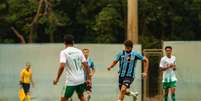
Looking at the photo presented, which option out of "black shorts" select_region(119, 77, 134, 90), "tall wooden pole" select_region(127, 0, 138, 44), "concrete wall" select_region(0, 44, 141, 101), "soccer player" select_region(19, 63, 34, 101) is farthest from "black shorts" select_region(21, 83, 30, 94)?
"black shorts" select_region(119, 77, 134, 90)

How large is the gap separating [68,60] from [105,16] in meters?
20.3

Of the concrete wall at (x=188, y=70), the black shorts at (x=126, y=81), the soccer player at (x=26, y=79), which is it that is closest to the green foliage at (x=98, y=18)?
the concrete wall at (x=188, y=70)

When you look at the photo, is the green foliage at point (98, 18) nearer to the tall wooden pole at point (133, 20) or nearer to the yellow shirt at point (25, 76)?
the tall wooden pole at point (133, 20)

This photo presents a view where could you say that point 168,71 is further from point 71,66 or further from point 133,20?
point 71,66

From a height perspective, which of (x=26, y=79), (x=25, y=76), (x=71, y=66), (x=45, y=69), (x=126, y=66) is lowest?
(x=26, y=79)

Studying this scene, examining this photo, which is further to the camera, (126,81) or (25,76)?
(25,76)

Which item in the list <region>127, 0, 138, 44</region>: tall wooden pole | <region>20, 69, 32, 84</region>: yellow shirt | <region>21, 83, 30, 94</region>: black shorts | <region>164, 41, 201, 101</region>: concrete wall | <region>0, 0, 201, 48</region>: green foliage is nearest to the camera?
<region>20, 69, 32, 84</region>: yellow shirt

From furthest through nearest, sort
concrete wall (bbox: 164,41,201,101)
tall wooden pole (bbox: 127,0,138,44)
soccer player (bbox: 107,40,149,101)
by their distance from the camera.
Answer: tall wooden pole (bbox: 127,0,138,44) < concrete wall (bbox: 164,41,201,101) < soccer player (bbox: 107,40,149,101)

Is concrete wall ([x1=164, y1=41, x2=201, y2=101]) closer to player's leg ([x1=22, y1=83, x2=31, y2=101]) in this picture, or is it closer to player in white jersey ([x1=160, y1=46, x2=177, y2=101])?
player in white jersey ([x1=160, y1=46, x2=177, y2=101])

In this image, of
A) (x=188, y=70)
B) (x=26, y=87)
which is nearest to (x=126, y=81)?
(x=188, y=70)

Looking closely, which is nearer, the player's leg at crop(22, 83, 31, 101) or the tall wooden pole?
the player's leg at crop(22, 83, 31, 101)

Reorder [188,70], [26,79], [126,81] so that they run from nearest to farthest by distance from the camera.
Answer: [126,81]
[26,79]
[188,70]

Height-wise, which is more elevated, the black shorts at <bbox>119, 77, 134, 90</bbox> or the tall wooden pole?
the tall wooden pole

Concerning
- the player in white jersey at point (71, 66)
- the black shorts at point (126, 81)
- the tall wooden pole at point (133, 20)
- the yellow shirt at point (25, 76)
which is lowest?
the yellow shirt at point (25, 76)
